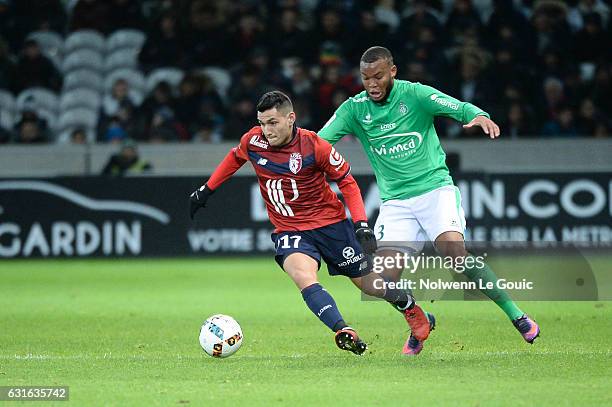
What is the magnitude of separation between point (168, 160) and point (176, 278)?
3.33 metres

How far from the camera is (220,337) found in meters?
7.78

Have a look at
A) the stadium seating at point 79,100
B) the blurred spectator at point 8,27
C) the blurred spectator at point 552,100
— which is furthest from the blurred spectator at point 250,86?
the blurred spectator at point 8,27

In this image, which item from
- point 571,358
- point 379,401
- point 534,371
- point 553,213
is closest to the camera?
point 379,401

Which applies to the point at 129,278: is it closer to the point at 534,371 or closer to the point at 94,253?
the point at 94,253

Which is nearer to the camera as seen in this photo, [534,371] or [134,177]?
[534,371]

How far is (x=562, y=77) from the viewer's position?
1827cm

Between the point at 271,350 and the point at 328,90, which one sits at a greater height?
the point at 328,90

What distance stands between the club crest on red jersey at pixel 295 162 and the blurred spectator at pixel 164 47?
38.0ft

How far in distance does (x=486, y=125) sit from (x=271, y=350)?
2289mm

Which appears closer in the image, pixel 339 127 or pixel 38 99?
pixel 339 127

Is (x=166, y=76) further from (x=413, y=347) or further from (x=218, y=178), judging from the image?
(x=413, y=347)

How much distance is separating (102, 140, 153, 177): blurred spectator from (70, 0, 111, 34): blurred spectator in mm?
4190

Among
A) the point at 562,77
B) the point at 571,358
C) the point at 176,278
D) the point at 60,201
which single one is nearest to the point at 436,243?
the point at 571,358

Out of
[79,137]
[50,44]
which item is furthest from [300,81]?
[50,44]
